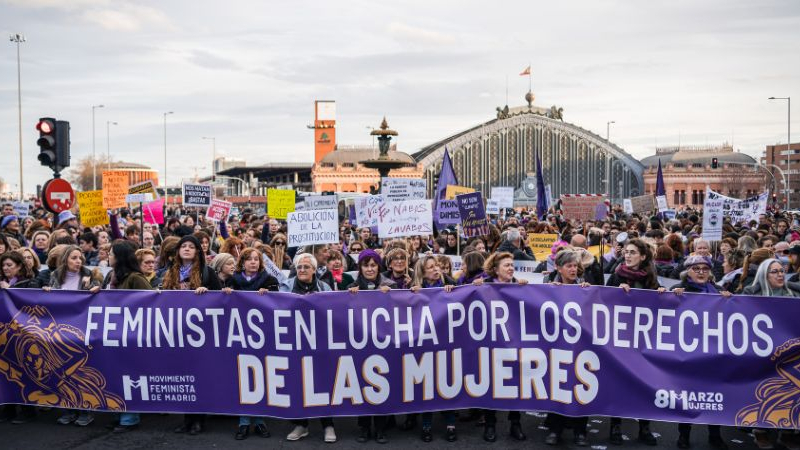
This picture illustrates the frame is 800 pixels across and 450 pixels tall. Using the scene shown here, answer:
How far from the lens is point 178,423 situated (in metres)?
6.83

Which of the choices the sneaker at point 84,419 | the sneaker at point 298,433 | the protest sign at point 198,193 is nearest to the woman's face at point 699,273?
the sneaker at point 298,433

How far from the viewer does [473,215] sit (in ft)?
42.7

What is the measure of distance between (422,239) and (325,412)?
23.5 ft

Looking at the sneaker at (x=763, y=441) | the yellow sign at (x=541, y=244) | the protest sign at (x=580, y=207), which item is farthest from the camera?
the protest sign at (x=580, y=207)

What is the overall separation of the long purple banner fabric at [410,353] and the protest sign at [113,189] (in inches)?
318

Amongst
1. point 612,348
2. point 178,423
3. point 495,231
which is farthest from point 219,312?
point 495,231

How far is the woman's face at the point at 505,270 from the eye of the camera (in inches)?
262

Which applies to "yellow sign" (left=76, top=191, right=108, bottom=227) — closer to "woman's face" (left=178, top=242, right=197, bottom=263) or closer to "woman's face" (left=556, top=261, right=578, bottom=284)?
"woman's face" (left=178, top=242, right=197, bottom=263)

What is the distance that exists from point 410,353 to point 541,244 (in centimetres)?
677

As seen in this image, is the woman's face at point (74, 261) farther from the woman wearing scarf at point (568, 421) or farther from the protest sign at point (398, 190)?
the protest sign at point (398, 190)

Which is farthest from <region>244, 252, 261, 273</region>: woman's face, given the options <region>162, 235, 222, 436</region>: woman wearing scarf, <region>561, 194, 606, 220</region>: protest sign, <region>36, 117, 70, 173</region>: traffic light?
<region>561, 194, 606, 220</region>: protest sign

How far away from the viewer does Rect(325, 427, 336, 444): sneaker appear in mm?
6328

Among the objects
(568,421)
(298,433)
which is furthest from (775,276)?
(298,433)

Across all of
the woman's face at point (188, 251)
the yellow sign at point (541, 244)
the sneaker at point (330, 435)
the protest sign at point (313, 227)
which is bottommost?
the sneaker at point (330, 435)
